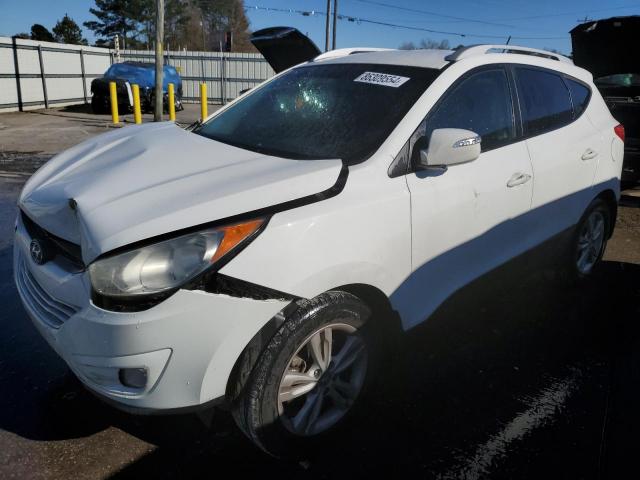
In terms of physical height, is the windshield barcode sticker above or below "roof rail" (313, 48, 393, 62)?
below

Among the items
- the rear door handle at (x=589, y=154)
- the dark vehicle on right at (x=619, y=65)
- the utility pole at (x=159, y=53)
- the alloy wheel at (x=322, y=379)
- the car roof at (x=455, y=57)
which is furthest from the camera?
the utility pole at (x=159, y=53)

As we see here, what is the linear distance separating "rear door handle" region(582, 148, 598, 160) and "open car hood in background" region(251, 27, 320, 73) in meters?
2.97

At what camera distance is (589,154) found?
3.52 metres

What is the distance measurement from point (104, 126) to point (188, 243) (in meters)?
13.4

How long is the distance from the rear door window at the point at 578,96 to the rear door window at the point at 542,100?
0.26 feet

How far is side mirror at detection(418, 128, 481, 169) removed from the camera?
88.9 inches

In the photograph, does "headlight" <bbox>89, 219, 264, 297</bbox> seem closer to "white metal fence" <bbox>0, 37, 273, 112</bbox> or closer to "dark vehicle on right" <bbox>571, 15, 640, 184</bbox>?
"dark vehicle on right" <bbox>571, 15, 640, 184</bbox>

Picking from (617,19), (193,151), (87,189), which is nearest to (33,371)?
(87,189)

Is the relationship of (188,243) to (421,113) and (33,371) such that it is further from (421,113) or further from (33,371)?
(33,371)

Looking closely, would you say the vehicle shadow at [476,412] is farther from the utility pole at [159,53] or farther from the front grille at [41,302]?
the utility pole at [159,53]

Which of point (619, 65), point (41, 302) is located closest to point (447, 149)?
point (41, 302)

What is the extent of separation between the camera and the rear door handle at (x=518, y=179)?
9.25ft

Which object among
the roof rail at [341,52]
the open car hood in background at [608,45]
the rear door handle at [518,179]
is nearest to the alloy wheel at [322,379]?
the rear door handle at [518,179]

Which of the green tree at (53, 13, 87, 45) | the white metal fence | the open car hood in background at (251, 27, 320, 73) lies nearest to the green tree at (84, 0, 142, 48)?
the green tree at (53, 13, 87, 45)
